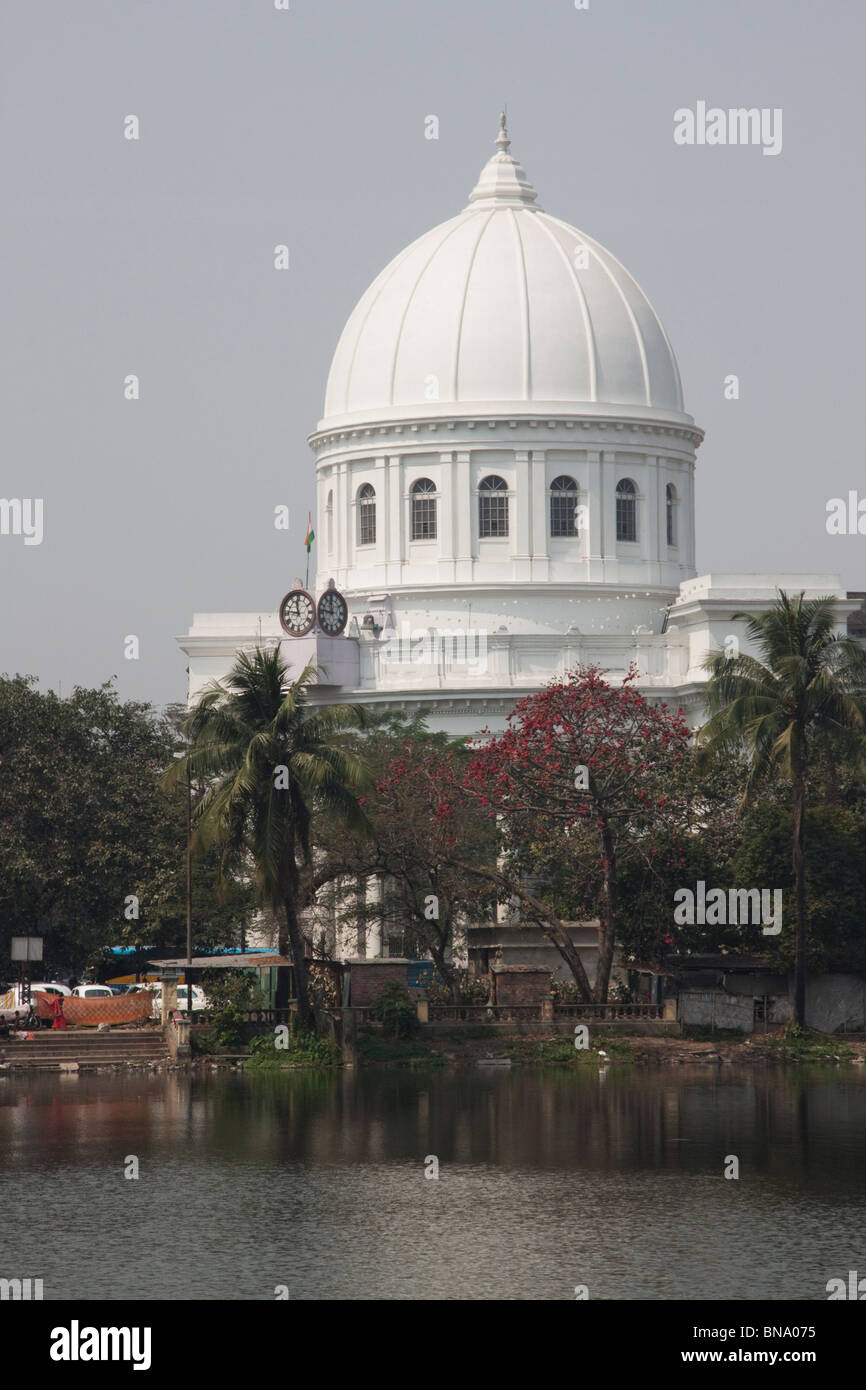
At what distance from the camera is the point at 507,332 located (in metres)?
73.2

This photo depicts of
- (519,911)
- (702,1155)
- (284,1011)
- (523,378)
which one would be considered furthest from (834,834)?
(523,378)

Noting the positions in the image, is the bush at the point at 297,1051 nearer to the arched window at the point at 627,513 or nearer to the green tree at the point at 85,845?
the green tree at the point at 85,845

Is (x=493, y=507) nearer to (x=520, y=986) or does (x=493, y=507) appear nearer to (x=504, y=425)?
(x=504, y=425)

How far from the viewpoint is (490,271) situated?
241 feet

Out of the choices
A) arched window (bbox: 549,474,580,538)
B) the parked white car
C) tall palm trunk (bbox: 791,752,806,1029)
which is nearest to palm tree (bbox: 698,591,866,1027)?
tall palm trunk (bbox: 791,752,806,1029)

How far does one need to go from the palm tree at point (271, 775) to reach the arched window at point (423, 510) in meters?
27.8

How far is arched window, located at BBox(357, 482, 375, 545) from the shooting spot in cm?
7556

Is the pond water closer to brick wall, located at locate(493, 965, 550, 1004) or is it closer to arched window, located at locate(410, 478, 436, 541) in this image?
brick wall, located at locate(493, 965, 550, 1004)

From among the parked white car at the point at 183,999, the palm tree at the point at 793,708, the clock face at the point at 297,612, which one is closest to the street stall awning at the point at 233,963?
the parked white car at the point at 183,999

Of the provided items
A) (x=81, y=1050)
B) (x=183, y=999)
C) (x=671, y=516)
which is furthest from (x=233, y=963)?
(x=671, y=516)

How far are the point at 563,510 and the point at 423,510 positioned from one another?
4.51 m

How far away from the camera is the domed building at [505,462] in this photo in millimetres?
72188
